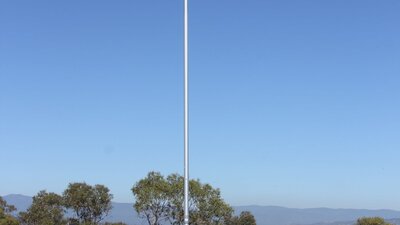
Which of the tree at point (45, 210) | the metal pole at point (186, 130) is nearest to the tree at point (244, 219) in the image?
the tree at point (45, 210)

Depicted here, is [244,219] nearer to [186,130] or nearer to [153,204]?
[153,204]

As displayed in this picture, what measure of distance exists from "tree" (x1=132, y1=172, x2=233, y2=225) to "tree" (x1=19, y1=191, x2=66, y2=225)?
1392cm

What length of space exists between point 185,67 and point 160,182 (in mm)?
32654

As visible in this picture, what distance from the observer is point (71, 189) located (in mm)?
62438

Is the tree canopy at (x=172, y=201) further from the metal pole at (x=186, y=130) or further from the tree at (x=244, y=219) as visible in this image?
the tree at (x=244, y=219)

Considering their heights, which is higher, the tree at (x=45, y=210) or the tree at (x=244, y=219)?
the tree at (x=244, y=219)

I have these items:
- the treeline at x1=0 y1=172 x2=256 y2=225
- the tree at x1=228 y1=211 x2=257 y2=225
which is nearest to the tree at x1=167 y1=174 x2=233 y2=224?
the treeline at x1=0 y1=172 x2=256 y2=225

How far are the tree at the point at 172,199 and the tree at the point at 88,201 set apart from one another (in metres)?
7.75

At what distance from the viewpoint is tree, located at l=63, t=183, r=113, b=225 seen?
61.5m

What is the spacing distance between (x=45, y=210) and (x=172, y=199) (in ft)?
65.8

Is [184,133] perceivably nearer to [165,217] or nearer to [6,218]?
[165,217]

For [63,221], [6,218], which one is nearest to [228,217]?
[63,221]

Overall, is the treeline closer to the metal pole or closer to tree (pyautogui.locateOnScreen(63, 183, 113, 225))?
tree (pyautogui.locateOnScreen(63, 183, 113, 225))

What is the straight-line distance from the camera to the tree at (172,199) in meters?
53.9
